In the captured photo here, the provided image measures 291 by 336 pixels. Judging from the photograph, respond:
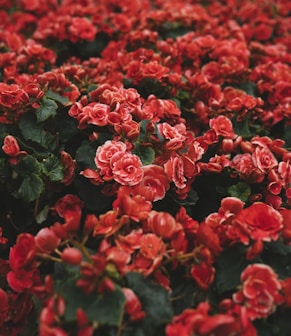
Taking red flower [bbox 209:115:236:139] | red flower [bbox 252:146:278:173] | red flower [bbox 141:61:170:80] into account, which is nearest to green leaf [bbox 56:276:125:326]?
red flower [bbox 252:146:278:173]

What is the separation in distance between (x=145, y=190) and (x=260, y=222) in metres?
0.38

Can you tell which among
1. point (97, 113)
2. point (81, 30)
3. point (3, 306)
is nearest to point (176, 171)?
point (97, 113)

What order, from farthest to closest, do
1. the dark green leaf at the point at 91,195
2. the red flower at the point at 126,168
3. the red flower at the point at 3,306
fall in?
1. the dark green leaf at the point at 91,195
2. the red flower at the point at 126,168
3. the red flower at the point at 3,306

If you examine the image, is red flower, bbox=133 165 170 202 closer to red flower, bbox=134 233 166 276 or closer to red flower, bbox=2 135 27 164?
red flower, bbox=134 233 166 276

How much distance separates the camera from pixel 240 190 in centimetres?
171

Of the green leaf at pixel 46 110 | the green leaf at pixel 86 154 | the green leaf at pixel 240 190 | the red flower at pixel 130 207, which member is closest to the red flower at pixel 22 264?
the red flower at pixel 130 207

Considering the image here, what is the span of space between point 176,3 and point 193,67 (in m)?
0.97

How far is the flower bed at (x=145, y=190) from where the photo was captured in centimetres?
120

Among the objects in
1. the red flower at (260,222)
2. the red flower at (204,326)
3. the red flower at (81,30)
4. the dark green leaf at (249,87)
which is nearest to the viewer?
the red flower at (204,326)

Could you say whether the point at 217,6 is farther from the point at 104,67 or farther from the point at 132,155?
the point at 132,155

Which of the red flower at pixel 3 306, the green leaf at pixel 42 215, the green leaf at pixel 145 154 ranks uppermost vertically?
the green leaf at pixel 145 154

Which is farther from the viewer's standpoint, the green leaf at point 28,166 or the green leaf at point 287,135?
the green leaf at point 287,135

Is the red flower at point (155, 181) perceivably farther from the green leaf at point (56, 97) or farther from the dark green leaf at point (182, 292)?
the green leaf at point (56, 97)

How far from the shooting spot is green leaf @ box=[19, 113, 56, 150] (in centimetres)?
171
